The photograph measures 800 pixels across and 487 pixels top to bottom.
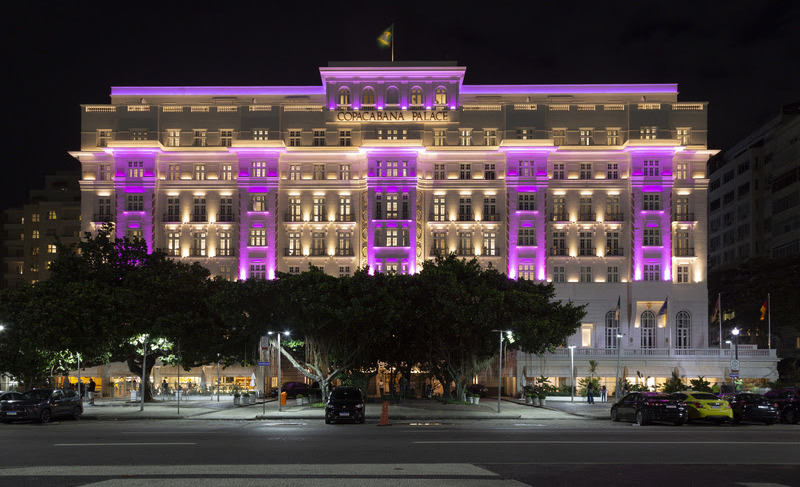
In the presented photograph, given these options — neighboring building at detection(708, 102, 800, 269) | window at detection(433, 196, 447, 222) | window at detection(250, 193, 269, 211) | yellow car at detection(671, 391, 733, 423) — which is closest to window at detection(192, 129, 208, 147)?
window at detection(250, 193, 269, 211)

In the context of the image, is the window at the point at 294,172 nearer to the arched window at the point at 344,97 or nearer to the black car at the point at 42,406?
the arched window at the point at 344,97

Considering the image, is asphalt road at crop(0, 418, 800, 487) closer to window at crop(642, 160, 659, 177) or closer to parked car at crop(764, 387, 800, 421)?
parked car at crop(764, 387, 800, 421)

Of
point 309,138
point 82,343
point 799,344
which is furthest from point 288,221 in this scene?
point 799,344

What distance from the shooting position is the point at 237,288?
5431cm

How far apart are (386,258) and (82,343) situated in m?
42.7

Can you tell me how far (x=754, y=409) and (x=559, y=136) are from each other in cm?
5769

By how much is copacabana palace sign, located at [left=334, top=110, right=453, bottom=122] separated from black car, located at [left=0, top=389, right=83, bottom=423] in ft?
183

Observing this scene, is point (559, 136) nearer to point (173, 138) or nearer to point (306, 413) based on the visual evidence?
point (173, 138)

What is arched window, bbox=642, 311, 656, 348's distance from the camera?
3479 inches

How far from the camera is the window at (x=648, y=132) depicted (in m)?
91.3

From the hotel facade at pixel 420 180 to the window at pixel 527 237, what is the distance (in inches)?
11.3

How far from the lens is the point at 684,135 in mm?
92938

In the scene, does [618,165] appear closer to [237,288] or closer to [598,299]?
[598,299]

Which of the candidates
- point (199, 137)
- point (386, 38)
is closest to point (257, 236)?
point (199, 137)
